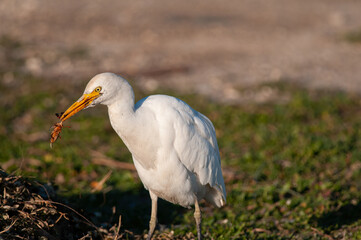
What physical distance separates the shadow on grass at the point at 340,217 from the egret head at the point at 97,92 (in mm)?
2569

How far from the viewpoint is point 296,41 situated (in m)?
12.4

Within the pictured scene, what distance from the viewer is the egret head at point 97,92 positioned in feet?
11.3

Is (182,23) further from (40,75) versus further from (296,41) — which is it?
(40,75)

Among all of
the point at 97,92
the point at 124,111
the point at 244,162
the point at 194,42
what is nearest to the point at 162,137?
the point at 124,111

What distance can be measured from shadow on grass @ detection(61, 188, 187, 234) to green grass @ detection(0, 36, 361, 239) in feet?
0.04

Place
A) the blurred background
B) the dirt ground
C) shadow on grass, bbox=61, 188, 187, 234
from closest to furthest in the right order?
shadow on grass, bbox=61, 188, 187, 234
the blurred background
the dirt ground

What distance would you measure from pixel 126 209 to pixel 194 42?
311 inches

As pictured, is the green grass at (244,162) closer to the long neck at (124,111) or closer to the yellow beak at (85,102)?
the yellow beak at (85,102)

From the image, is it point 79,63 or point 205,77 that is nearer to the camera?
point 205,77

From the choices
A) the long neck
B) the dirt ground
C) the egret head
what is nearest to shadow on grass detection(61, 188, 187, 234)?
the long neck

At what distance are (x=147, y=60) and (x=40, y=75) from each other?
248 centimetres

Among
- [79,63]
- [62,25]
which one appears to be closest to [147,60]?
[79,63]

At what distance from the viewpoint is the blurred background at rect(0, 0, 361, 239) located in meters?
5.14

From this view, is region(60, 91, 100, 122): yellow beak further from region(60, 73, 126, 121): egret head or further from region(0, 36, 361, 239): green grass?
region(0, 36, 361, 239): green grass
